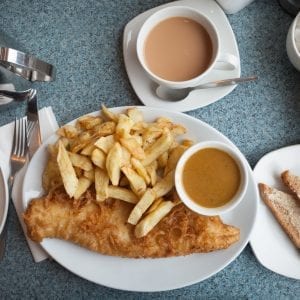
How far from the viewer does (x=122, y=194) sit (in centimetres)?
117

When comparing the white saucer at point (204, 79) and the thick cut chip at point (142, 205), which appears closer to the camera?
the thick cut chip at point (142, 205)

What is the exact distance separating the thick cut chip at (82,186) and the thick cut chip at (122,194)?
59 mm

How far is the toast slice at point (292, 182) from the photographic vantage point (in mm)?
1260

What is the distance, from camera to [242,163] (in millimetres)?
1133

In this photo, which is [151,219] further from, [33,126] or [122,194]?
[33,126]

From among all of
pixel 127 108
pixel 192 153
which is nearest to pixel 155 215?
pixel 192 153

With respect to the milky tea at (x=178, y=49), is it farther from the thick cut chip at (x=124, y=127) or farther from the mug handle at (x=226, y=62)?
the thick cut chip at (x=124, y=127)

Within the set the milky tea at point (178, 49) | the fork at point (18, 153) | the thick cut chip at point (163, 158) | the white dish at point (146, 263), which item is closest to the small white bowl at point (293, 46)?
the milky tea at point (178, 49)

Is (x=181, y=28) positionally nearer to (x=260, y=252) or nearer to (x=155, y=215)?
(x=155, y=215)

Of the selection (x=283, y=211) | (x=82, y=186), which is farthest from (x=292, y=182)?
(x=82, y=186)

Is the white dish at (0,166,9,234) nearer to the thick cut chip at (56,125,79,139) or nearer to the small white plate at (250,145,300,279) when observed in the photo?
the thick cut chip at (56,125,79,139)

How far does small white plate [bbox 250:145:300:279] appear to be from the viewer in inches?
49.5

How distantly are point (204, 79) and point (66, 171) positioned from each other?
477 millimetres

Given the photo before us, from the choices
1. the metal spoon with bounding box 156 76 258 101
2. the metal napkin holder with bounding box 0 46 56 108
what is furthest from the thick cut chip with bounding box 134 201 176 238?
the metal napkin holder with bounding box 0 46 56 108
